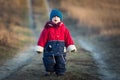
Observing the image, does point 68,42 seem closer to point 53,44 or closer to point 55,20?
point 53,44

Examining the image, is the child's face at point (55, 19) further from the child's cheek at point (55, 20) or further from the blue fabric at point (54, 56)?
the blue fabric at point (54, 56)

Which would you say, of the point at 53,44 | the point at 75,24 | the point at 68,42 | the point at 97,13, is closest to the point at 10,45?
the point at 68,42

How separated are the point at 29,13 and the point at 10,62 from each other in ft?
68.7

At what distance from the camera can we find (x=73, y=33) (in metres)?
26.3

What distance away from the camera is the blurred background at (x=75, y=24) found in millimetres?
16016

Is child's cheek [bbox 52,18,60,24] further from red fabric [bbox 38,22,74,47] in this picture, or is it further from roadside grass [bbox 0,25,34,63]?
roadside grass [bbox 0,25,34,63]

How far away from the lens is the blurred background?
16.0m

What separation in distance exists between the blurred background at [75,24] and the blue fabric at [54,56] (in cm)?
176

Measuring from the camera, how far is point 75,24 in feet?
97.6

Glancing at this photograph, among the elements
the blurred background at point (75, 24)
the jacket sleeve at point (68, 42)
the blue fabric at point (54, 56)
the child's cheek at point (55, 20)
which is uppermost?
the blurred background at point (75, 24)

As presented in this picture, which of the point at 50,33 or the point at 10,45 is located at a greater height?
the point at 10,45

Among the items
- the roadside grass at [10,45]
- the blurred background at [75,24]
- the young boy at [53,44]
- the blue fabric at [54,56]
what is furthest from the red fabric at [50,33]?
the roadside grass at [10,45]

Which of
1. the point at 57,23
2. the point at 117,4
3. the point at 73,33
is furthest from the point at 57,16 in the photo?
the point at 117,4

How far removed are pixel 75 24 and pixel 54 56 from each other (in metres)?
19.5
